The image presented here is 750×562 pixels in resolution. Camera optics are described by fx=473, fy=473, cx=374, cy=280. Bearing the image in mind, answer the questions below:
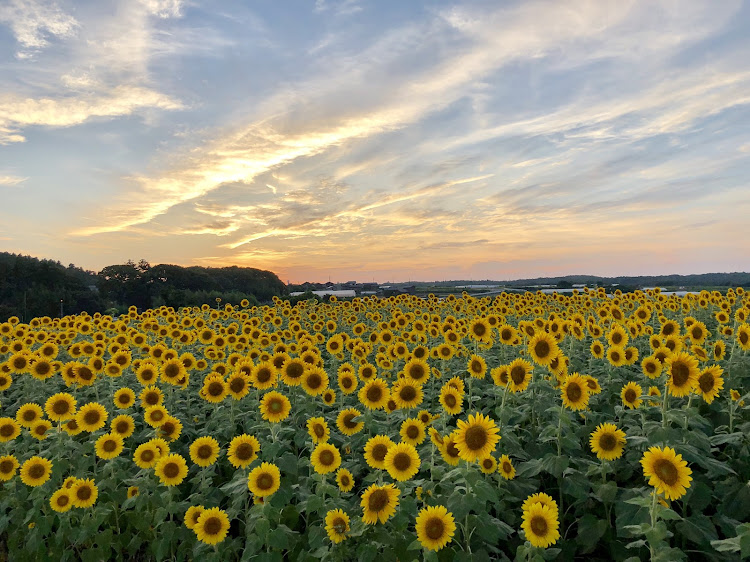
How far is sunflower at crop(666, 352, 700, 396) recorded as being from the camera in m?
5.12

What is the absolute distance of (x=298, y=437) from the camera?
6.29 m

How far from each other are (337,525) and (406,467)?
85 cm

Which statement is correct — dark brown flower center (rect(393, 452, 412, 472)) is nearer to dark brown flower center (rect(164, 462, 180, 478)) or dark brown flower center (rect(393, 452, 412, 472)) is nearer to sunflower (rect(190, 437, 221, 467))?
sunflower (rect(190, 437, 221, 467))

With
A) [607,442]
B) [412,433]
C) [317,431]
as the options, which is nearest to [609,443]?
[607,442]

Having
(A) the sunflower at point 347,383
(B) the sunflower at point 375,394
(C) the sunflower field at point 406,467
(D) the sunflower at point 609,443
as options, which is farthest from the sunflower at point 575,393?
(A) the sunflower at point 347,383

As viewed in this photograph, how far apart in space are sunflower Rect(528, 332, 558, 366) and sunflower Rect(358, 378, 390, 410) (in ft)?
6.63

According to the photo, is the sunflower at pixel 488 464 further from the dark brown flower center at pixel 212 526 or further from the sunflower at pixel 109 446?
the sunflower at pixel 109 446

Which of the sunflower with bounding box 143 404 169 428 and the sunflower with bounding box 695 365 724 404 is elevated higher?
the sunflower with bounding box 695 365 724 404

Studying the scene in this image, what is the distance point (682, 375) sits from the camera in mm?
5160

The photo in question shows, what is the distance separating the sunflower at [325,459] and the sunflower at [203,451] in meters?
1.79

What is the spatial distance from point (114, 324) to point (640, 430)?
15.5 metres

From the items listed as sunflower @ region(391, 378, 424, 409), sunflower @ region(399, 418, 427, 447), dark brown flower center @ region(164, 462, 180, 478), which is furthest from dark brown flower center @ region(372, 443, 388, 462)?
dark brown flower center @ region(164, 462, 180, 478)

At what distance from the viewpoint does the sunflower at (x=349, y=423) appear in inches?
236

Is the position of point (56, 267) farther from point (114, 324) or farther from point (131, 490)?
point (131, 490)
